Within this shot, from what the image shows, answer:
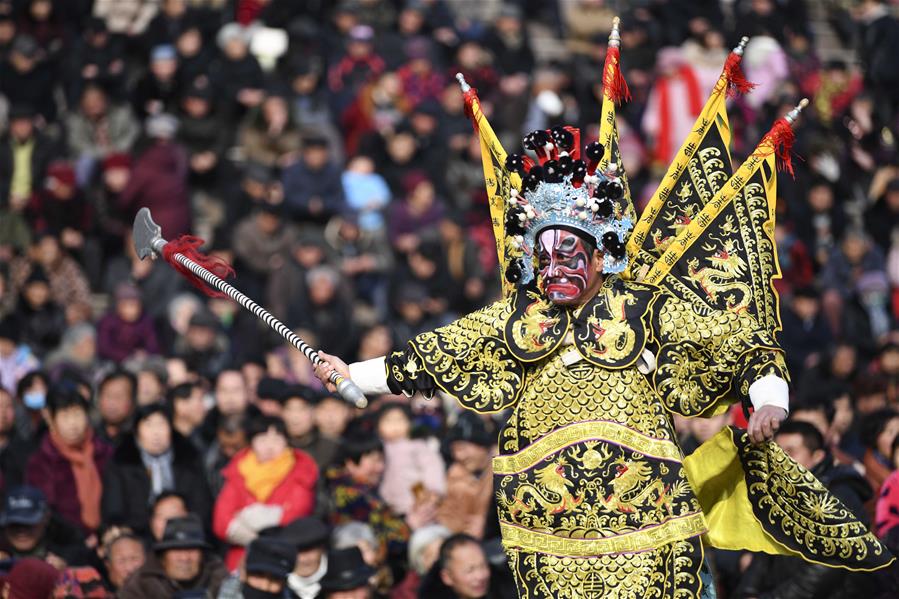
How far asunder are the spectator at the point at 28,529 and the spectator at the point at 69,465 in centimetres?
85

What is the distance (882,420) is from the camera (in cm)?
1188

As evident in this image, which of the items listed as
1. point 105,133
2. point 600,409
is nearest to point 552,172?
point 600,409

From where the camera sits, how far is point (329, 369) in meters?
8.32

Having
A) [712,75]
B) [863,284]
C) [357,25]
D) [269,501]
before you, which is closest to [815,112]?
[712,75]

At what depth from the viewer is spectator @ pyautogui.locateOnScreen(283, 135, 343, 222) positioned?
1666cm

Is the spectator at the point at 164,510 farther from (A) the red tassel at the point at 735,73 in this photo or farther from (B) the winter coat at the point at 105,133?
(B) the winter coat at the point at 105,133

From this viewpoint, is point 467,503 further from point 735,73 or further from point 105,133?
point 105,133

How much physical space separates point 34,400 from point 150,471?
4.73 feet

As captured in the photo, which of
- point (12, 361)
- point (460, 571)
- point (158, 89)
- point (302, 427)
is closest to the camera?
point (460, 571)

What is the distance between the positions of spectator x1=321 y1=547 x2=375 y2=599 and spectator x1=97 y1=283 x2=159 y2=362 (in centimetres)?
510

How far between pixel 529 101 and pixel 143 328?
5.06m

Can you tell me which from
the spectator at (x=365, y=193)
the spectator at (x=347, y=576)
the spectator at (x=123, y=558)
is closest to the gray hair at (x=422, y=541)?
the spectator at (x=347, y=576)

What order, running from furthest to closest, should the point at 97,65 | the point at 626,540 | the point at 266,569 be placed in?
the point at 97,65 < the point at 266,569 < the point at 626,540

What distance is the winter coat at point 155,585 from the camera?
10406 mm
